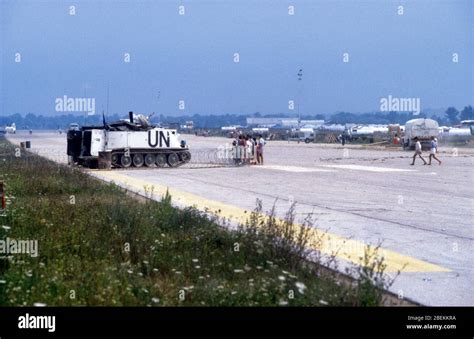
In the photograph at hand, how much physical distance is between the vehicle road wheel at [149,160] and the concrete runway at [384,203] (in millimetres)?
1927

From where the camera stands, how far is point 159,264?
9984 millimetres

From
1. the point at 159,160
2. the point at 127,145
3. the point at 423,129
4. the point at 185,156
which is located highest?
the point at 423,129

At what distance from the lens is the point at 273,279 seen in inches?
346

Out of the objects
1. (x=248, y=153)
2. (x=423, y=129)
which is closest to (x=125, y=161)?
(x=248, y=153)

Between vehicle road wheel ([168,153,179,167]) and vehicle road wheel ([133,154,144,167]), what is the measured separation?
1.56 metres

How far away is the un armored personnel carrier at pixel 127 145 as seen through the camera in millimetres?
40594

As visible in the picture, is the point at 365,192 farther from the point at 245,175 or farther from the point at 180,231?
the point at 180,231

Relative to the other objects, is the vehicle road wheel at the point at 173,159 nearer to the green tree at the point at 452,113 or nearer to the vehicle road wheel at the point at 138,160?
the vehicle road wheel at the point at 138,160

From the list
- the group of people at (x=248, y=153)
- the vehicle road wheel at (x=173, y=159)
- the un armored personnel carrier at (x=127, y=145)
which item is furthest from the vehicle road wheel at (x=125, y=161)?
the group of people at (x=248, y=153)

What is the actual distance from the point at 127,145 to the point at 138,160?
983 millimetres

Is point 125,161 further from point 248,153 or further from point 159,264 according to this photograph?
point 159,264
